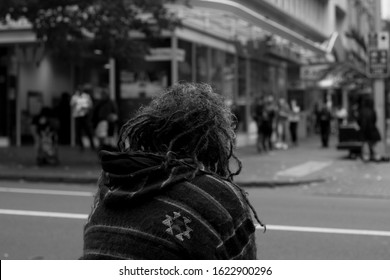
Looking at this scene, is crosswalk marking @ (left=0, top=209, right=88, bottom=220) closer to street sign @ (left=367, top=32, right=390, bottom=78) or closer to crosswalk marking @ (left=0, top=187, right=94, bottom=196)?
crosswalk marking @ (left=0, top=187, right=94, bottom=196)

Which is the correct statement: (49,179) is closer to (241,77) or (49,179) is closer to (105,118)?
(105,118)

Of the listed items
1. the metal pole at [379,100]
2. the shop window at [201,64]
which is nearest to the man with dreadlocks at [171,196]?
the metal pole at [379,100]

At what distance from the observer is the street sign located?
18.3 m

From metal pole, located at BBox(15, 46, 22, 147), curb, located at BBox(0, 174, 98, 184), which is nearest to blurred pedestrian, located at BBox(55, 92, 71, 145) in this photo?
metal pole, located at BBox(15, 46, 22, 147)

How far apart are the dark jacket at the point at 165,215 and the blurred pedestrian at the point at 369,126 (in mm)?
16204

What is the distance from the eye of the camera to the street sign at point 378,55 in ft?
60.0

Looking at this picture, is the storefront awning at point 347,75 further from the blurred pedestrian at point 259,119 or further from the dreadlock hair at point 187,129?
the dreadlock hair at point 187,129

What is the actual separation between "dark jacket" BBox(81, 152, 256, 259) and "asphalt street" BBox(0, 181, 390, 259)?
4684 mm

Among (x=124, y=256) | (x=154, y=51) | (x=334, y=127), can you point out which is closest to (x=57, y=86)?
(x=154, y=51)

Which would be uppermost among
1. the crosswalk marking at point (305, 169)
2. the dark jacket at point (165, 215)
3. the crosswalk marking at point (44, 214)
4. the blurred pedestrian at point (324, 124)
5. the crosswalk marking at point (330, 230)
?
the dark jacket at point (165, 215)

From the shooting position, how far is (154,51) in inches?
788

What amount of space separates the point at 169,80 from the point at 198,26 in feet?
7.03
